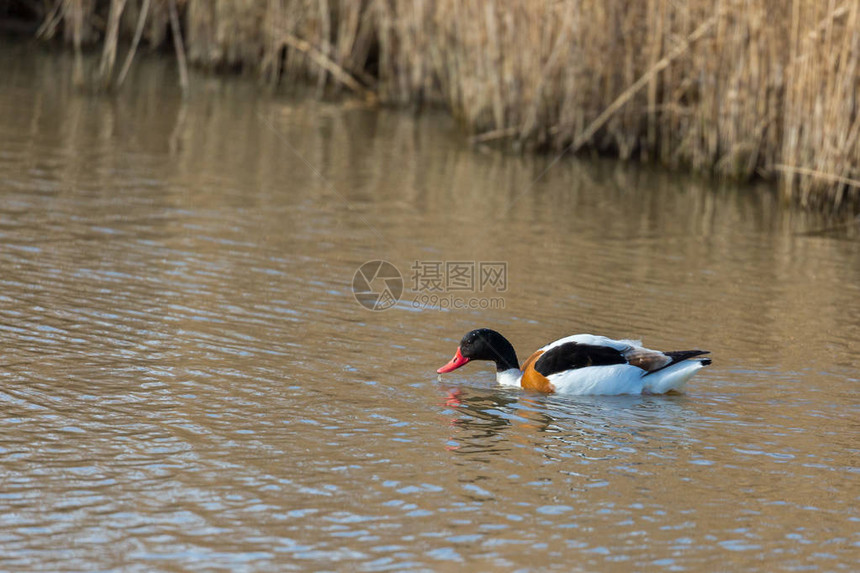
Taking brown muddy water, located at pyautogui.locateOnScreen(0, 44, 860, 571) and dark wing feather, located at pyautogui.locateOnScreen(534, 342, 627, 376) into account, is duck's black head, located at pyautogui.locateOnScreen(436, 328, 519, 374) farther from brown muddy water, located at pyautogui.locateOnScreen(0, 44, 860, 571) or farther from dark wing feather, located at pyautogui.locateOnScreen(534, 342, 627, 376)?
dark wing feather, located at pyautogui.locateOnScreen(534, 342, 627, 376)

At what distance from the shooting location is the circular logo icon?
8.68m

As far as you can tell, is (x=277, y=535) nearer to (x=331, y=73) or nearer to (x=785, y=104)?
(x=785, y=104)

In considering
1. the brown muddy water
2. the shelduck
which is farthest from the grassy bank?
the shelduck

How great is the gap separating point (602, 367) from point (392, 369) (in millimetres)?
1287

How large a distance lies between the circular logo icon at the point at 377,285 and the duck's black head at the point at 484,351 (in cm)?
139

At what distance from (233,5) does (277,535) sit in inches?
547

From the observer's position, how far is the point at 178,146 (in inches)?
539

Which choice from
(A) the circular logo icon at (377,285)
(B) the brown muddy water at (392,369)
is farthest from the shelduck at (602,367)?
(A) the circular logo icon at (377,285)

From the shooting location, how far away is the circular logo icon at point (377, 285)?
868 cm

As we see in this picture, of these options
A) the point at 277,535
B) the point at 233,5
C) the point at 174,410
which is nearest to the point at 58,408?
the point at 174,410

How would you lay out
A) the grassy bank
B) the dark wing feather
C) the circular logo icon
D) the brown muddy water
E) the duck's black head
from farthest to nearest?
the grassy bank, the circular logo icon, the duck's black head, the dark wing feather, the brown muddy water

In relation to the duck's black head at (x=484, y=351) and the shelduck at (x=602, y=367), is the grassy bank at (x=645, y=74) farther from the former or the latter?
the duck's black head at (x=484, y=351)

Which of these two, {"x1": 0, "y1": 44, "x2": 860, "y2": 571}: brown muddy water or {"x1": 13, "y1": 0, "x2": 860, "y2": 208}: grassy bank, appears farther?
{"x1": 13, "y1": 0, "x2": 860, "y2": 208}: grassy bank

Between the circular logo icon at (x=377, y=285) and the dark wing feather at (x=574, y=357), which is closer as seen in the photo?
the dark wing feather at (x=574, y=357)
